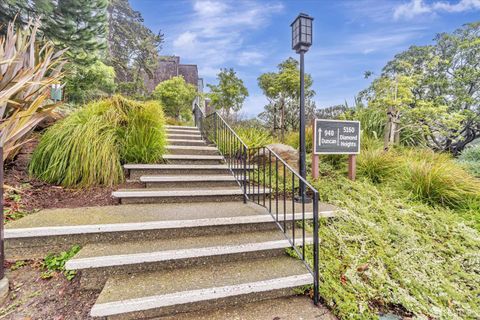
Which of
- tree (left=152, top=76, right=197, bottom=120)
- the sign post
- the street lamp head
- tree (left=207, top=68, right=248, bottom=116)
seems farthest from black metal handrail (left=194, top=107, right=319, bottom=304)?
tree (left=152, top=76, right=197, bottom=120)

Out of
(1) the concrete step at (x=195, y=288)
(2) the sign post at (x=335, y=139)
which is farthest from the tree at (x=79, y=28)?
(1) the concrete step at (x=195, y=288)

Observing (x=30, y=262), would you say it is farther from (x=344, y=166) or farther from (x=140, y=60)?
(x=140, y=60)

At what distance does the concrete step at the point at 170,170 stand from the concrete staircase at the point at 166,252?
623 millimetres

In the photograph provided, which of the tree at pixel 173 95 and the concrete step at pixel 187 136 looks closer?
the concrete step at pixel 187 136

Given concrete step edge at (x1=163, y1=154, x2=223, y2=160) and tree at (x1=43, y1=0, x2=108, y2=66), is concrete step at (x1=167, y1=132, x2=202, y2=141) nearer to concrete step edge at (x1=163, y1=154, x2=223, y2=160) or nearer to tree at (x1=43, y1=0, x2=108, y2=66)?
concrete step edge at (x1=163, y1=154, x2=223, y2=160)

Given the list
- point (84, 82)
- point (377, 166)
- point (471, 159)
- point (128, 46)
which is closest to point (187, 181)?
point (377, 166)

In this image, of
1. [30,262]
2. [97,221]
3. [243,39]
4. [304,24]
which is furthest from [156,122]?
[243,39]

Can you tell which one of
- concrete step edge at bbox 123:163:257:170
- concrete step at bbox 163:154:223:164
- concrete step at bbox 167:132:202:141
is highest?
concrete step at bbox 167:132:202:141

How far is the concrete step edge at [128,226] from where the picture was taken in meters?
1.83

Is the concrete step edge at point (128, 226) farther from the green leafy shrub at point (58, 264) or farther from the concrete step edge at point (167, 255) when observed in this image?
the concrete step edge at point (167, 255)

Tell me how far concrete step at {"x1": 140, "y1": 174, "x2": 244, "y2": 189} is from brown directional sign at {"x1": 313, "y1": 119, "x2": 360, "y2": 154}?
4.73ft

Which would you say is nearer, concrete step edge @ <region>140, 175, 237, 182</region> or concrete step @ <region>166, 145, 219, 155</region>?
concrete step edge @ <region>140, 175, 237, 182</region>

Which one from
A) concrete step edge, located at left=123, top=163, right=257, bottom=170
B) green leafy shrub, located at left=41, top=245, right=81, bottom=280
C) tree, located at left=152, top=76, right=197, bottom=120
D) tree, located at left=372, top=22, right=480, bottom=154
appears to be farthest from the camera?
tree, located at left=152, top=76, right=197, bottom=120

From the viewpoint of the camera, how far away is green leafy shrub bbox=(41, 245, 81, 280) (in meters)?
1.77
